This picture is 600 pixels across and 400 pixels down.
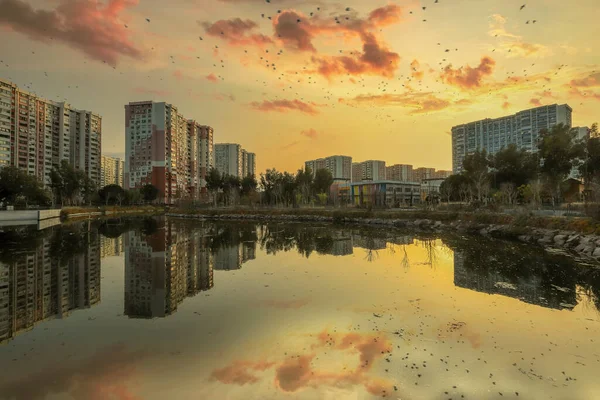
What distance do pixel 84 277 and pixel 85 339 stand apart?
6541mm

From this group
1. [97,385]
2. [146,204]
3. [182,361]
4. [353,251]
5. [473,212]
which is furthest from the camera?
[146,204]

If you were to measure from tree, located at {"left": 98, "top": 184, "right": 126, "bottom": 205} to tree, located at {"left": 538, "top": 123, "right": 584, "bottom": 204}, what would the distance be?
77.5 metres

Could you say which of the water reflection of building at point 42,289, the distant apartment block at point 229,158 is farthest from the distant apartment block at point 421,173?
the water reflection of building at point 42,289

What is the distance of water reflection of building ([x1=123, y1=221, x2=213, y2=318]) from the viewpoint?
29.1 feet

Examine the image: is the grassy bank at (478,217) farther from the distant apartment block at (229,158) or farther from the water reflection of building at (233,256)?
the distant apartment block at (229,158)

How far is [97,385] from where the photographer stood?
4.94 metres

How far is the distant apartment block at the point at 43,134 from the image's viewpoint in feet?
225

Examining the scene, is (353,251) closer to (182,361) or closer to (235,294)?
(235,294)

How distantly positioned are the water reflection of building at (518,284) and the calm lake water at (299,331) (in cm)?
6

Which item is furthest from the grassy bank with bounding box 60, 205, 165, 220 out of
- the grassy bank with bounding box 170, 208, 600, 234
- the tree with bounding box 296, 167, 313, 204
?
the tree with bounding box 296, 167, 313, 204

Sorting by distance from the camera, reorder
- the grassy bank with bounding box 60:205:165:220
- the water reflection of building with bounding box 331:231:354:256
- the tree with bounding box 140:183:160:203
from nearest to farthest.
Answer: the water reflection of building with bounding box 331:231:354:256
the grassy bank with bounding box 60:205:165:220
the tree with bounding box 140:183:160:203

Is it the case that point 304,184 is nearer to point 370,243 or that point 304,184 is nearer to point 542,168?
point 542,168

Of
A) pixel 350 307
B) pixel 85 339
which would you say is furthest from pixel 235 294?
pixel 85 339

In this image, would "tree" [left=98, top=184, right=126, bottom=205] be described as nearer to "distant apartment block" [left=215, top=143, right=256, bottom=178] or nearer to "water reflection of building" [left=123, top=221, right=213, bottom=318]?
"distant apartment block" [left=215, top=143, right=256, bottom=178]
